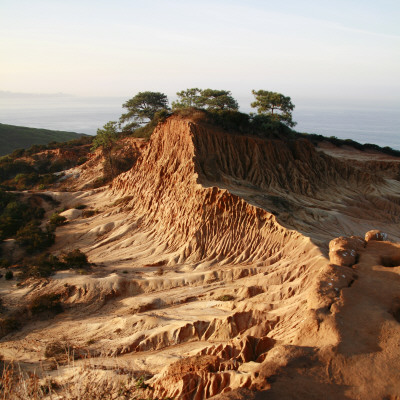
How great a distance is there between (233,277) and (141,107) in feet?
98.7

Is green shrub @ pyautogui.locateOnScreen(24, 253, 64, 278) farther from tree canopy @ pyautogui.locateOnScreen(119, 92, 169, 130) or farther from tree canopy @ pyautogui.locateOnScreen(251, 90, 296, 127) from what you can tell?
tree canopy @ pyautogui.locateOnScreen(251, 90, 296, 127)

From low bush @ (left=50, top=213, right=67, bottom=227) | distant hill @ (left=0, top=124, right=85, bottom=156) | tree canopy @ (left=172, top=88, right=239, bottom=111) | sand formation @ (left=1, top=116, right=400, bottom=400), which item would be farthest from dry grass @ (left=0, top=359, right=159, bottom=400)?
distant hill @ (left=0, top=124, right=85, bottom=156)

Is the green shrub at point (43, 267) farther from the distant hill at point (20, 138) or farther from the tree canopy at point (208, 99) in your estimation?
the distant hill at point (20, 138)

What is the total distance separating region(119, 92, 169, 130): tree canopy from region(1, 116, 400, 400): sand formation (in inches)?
476

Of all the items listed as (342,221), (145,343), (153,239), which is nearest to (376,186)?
(342,221)

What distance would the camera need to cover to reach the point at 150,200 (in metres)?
25.1

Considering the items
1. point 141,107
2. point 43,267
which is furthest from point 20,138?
point 43,267

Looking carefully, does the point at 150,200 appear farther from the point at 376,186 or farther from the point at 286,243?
the point at 376,186

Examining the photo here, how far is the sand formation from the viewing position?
7676mm

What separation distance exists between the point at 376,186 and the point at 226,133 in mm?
13971

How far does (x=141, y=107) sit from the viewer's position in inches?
1652

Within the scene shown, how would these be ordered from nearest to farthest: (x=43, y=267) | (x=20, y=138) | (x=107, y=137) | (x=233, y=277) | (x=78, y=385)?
1. (x=78, y=385)
2. (x=233, y=277)
3. (x=43, y=267)
4. (x=107, y=137)
5. (x=20, y=138)

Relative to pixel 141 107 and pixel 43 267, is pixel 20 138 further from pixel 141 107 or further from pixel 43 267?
pixel 43 267

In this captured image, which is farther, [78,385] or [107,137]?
[107,137]
